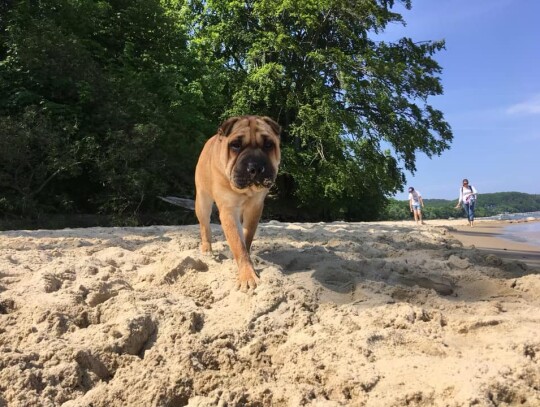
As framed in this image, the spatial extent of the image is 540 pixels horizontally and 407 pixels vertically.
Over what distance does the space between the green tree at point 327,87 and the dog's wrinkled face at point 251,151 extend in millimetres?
16395

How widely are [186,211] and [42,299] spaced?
1304cm

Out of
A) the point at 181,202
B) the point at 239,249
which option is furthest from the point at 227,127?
the point at 181,202

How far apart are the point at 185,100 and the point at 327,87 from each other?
7.99 m

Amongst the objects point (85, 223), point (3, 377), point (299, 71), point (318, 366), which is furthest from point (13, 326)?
point (299, 71)

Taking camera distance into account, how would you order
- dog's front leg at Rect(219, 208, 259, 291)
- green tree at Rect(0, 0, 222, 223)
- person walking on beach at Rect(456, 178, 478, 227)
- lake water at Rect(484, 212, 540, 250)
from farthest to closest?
person walking on beach at Rect(456, 178, 478, 227) < green tree at Rect(0, 0, 222, 223) < lake water at Rect(484, 212, 540, 250) < dog's front leg at Rect(219, 208, 259, 291)

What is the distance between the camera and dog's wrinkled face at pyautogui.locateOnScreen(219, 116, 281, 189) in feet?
12.8

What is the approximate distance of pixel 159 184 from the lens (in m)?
14.7

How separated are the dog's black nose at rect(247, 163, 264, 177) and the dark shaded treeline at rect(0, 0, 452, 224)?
10171 mm

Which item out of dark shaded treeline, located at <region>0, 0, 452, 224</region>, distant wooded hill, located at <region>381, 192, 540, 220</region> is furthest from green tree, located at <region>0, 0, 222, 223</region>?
distant wooded hill, located at <region>381, 192, 540, 220</region>

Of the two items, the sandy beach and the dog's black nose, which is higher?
the dog's black nose

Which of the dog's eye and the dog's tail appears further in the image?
the dog's tail

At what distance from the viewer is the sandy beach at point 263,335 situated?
2219mm

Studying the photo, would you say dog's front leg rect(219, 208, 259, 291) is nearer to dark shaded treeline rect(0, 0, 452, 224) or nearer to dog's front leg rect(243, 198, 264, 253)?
dog's front leg rect(243, 198, 264, 253)

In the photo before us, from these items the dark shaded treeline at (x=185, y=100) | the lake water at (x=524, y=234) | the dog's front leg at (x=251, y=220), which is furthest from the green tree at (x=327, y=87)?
the dog's front leg at (x=251, y=220)
